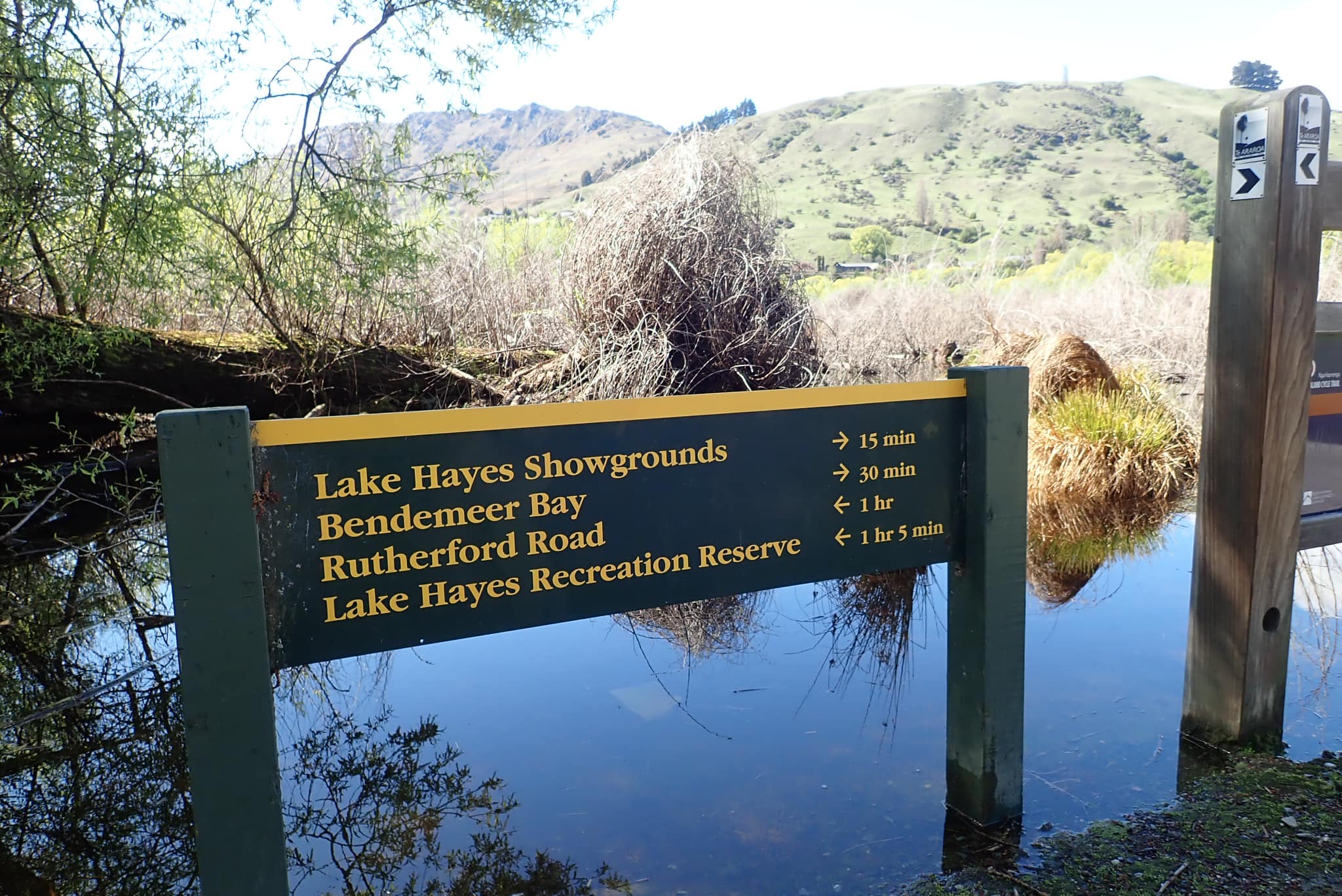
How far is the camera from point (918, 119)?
130 metres

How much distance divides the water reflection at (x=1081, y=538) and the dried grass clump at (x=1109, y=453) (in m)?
0.16

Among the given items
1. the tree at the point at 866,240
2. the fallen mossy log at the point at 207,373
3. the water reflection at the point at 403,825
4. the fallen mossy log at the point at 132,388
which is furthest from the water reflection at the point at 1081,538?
the tree at the point at 866,240

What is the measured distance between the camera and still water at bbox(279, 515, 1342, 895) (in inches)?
125

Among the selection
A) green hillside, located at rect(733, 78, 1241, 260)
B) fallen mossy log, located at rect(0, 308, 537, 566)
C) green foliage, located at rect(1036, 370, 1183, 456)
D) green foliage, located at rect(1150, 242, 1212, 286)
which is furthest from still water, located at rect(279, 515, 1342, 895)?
green hillside, located at rect(733, 78, 1241, 260)

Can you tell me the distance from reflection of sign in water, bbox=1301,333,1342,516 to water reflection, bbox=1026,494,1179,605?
6.77ft

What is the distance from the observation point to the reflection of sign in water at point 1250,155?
3201mm

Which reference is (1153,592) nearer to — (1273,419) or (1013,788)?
(1273,419)

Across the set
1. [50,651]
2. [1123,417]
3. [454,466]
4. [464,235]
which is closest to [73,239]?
[50,651]

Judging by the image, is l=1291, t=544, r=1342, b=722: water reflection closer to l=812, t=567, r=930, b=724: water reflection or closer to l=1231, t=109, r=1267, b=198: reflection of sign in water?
l=1231, t=109, r=1267, b=198: reflection of sign in water

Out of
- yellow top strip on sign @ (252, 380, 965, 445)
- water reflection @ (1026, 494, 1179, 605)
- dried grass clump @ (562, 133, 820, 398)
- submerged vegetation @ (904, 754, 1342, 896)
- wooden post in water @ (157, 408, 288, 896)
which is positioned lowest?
water reflection @ (1026, 494, 1179, 605)

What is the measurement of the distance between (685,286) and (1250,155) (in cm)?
391

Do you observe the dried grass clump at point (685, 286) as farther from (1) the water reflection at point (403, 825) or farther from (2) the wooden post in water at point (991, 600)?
(2) the wooden post in water at point (991, 600)

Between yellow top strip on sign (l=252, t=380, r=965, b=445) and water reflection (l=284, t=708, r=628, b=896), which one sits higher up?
yellow top strip on sign (l=252, t=380, r=965, b=445)

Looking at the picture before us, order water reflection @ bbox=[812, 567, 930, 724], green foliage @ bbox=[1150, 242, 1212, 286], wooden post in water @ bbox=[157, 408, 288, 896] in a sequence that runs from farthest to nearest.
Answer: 1. green foliage @ bbox=[1150, 242, 1212, 286]
2. water reflection @ bbox=[812, 567, 930, 724]
3. wooden post in water @ bbox=[157, 408, 288, 896]
